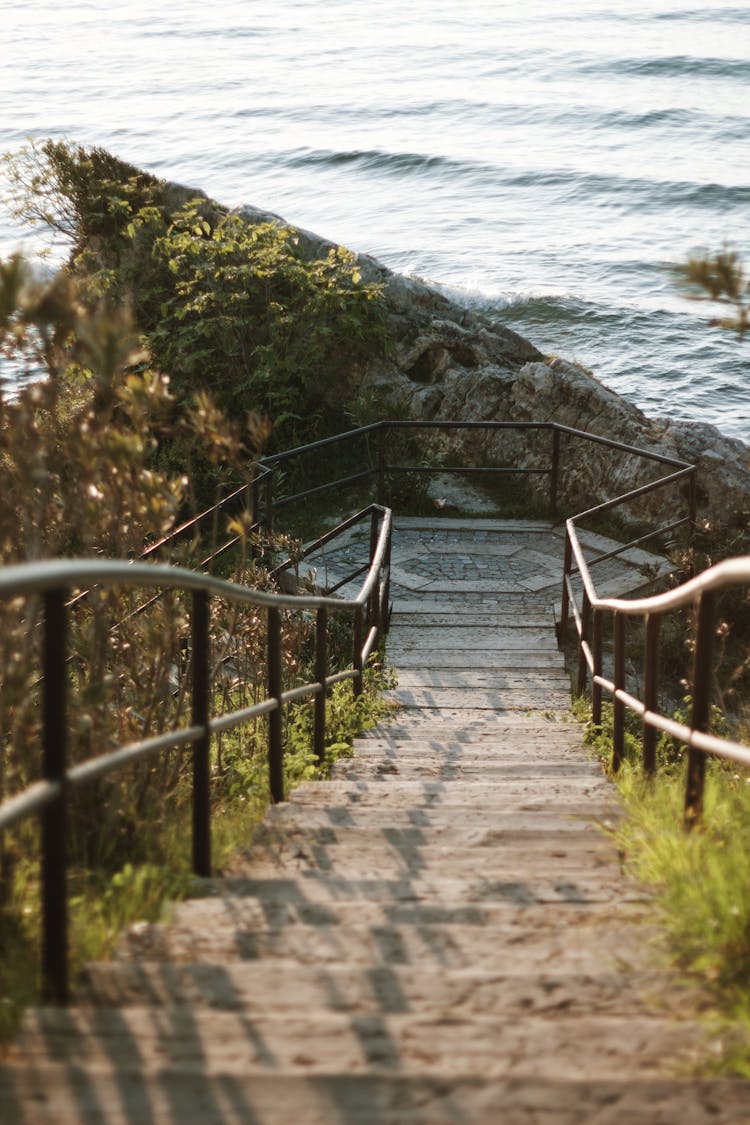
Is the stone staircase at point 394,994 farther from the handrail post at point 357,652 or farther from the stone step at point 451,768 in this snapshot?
the handrail post at point 357,652

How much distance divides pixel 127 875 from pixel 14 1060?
0.99 meters

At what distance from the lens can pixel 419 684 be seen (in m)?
8.11

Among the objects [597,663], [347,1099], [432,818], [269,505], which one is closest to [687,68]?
[269,505]

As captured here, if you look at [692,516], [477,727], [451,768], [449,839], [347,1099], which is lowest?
[477,727]

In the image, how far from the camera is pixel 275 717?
4.56 meters

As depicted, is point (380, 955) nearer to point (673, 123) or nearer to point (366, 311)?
point (366, 311)

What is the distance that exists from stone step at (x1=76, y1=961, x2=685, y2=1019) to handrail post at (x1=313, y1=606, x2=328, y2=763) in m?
3.12

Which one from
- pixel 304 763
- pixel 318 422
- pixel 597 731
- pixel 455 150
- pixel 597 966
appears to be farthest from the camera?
pixel 455 150

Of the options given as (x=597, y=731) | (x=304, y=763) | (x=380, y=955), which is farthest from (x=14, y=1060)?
(x=597, y=731)

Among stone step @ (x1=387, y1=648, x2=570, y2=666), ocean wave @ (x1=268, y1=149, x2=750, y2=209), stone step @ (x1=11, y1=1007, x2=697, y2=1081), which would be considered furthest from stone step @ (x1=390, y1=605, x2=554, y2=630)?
ocean wave @ (x1=268, y1=149, x2=750, y2=209)

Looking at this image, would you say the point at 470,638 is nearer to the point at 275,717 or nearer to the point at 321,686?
the point at 321,686

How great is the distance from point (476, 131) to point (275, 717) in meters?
36.7

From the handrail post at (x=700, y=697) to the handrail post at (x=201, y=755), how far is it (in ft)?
4.47

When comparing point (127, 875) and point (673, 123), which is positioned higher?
point (673, 123)
